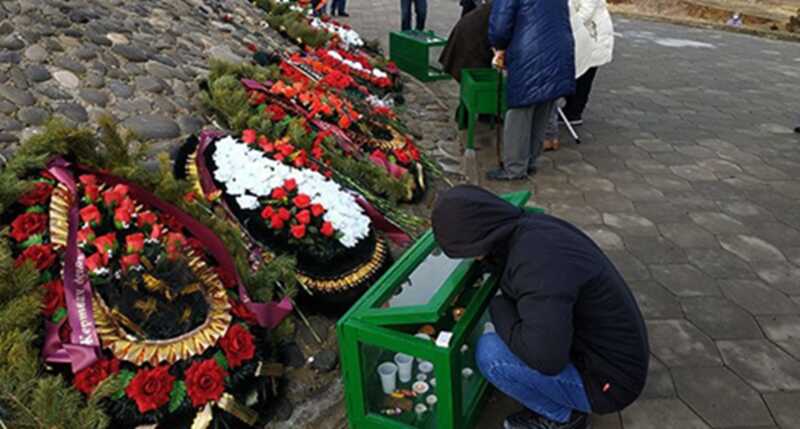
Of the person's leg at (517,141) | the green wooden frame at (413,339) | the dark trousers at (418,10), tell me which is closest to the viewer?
the green wooden frame at (413,339)

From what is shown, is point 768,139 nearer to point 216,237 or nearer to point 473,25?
point 473,25

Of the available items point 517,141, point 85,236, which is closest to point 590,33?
point 517,141

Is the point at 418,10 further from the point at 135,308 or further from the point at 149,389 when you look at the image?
the point at 149,389

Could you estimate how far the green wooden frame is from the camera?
2.16 m

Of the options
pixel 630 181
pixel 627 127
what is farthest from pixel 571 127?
pixel 630 181

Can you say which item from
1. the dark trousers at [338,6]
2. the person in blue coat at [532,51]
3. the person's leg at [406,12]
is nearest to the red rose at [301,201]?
the person in blue coat at [532,51]

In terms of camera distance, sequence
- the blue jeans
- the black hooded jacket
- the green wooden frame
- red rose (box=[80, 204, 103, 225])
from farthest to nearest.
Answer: red rose (box=[80, 204, 103, 225]), the blue jeans, the green wooden frame, the black hooded jacket

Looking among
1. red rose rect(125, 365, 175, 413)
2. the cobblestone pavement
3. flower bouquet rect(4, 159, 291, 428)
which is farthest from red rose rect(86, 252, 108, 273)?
the cobblestone pavement

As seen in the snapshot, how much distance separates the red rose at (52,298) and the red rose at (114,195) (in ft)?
1.39

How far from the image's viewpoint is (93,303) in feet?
8.05

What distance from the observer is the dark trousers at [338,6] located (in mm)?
11784

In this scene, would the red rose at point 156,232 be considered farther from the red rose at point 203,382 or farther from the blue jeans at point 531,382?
the blue jeans at point 531,382

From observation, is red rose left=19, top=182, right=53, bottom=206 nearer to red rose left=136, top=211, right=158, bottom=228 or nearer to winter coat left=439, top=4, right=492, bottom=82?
red rose left=136, top=211, right=158, bottom=228

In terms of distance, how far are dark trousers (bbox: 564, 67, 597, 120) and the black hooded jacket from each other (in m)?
4.00
